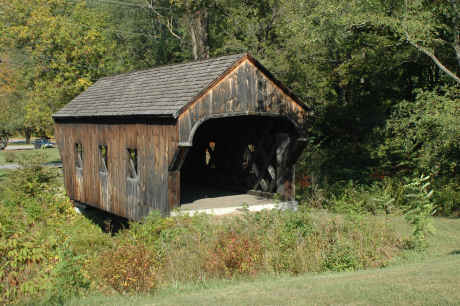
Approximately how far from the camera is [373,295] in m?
6.68

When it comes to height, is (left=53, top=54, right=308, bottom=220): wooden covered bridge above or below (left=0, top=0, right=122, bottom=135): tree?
below

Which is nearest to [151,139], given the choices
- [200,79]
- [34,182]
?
[200,79]

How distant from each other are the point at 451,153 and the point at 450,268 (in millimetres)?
8377

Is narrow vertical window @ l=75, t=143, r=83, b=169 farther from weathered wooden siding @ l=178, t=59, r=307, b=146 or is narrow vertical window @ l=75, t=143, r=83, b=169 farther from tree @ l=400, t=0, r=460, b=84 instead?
tree @ l=400, t=0, r=460, b=84

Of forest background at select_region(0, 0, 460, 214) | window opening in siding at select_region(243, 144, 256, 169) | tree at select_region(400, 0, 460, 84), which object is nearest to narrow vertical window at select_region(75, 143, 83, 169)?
window opening in siding at select_region(243, 144, 256, 169)

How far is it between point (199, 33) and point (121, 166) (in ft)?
50.7

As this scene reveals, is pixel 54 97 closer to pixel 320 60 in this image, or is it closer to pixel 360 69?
pixel 320 60

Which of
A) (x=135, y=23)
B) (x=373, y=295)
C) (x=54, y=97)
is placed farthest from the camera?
(x=135, y=23)

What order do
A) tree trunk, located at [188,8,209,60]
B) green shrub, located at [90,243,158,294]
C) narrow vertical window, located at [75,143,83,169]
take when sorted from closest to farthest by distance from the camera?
green shrub, located at [90,243,158,294], narrow vertical window, located at [75,143,83,169], tree trunk, located at [188,8,209,60]

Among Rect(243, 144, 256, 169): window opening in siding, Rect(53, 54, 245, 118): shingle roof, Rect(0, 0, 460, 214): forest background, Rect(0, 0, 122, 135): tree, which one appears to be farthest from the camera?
Rect(0, 0, 122, 135): tree

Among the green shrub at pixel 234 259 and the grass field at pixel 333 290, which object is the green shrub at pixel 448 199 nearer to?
the grass field at pixel 333 290

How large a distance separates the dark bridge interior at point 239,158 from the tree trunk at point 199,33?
1077 cm

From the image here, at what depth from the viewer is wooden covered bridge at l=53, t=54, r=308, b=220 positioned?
13117 mm

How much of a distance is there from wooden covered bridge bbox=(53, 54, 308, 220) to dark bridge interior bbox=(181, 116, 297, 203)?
0.04 metres
